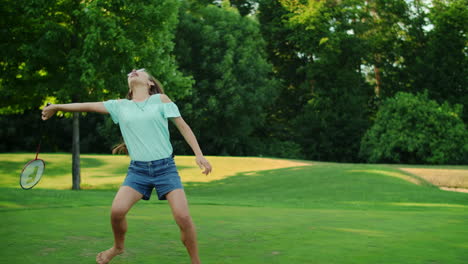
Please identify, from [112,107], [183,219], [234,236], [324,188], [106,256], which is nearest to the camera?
[183,219]

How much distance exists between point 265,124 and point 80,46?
1120 inches

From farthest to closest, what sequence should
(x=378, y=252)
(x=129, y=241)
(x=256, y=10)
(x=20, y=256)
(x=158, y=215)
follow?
(x=256, y=10)
(x=158, y=215)
(x=129, y=241)
(x=378, y=252)
(x=20, y=256)

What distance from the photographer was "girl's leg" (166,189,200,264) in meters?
5.05

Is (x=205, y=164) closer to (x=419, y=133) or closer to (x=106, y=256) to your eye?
(x=106, y=256)

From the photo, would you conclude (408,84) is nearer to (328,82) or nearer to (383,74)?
(383,74)

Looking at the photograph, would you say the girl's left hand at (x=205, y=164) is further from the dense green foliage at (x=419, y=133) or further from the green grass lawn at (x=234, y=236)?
the dense green foliage at (x=419, y=133)

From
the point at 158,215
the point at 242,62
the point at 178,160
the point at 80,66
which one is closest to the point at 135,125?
the point at 158,215

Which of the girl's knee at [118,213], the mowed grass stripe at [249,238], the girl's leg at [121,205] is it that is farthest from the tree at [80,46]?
the girl's knee at [118,213]

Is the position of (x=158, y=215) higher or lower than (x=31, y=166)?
lower

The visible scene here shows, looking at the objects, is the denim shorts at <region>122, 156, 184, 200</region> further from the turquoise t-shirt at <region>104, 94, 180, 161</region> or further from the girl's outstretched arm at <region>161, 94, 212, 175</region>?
the girl's outstretched arm at <region>161, 94, 212, 175</region>

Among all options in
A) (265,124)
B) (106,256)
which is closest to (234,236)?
(106,256)

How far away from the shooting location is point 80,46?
19.6m

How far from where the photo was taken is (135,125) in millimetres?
5242

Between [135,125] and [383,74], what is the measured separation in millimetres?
41923
